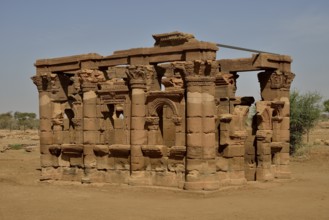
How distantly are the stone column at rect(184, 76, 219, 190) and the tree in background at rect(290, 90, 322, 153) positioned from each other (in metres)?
16.7

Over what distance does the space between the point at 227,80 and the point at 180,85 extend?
171cm

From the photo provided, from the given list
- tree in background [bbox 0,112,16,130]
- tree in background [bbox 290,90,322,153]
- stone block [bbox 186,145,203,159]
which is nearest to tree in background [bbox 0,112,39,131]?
tree in background [bbox 0,112,16,130]

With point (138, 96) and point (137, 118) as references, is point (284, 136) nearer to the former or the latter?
point (137, 118)

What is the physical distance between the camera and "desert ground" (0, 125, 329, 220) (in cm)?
1325

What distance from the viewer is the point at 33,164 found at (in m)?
28.5

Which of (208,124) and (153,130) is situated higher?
(208,124)

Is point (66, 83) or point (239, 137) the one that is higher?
point (66, 83)

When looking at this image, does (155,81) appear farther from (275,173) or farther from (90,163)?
(275,173)

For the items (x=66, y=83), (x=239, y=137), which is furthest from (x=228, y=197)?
(x=66, y=83)

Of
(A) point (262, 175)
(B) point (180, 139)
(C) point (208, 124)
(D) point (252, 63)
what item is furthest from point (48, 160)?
(D) point (252, 63)

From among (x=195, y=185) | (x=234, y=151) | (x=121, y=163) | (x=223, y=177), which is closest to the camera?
(x=195, y=185)

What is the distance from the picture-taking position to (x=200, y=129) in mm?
16469

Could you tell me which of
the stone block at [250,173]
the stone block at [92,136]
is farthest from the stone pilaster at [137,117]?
the stone block at [250,173]

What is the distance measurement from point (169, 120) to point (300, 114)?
16428 millimetres
